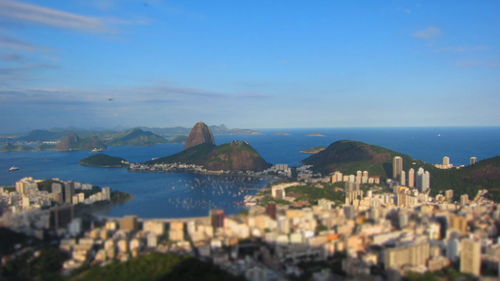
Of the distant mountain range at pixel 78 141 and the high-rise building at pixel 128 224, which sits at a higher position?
the distant mountain range at pixel 78 141

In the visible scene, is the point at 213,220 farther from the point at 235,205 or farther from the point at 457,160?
the point at 457,160

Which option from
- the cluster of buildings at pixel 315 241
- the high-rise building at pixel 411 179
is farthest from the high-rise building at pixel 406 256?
the high-rise building at pixel 411 179

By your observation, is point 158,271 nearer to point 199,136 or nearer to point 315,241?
point 315,241

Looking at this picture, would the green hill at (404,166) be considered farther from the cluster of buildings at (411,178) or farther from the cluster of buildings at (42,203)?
the cluster of buildings at (42,203)

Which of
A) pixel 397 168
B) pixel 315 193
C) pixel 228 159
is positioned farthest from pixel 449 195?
pixel 228 159

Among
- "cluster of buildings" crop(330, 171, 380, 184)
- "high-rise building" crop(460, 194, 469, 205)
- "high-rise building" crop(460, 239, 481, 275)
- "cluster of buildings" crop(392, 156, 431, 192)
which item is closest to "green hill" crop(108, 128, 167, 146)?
"cluster of buildings" crop(330, 171, 380, 184)

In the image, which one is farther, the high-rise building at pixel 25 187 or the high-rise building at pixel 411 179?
the high-rise building at pixel 411 179

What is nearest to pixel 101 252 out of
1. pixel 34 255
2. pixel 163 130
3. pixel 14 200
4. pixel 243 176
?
pixel 34 255
